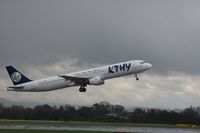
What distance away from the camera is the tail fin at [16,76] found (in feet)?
335

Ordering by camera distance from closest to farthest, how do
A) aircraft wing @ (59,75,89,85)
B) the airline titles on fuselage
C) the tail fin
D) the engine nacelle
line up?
the airline titles on fuselage
the engine nacelle
aircraft wing @ (59,75,89,85)
the tail fin

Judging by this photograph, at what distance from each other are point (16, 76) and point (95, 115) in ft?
88.0

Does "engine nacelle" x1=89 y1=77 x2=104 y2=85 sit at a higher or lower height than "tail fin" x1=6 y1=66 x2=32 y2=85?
lower

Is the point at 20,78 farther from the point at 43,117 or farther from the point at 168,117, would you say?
the point at 168,117

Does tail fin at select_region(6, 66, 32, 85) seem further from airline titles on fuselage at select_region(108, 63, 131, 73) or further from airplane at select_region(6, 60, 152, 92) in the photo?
airline titles on fuselage at select_region(108, 63, 131, 73)

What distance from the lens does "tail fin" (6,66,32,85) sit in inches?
4023

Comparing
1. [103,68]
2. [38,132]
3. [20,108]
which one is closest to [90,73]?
[103,68]

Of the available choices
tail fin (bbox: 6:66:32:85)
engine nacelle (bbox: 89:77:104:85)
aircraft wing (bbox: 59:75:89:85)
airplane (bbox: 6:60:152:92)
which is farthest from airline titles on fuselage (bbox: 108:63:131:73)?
tail fin (bbox: 6:66:32:85)

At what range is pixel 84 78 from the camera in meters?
89.8

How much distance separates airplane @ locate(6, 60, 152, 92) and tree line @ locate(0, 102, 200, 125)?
1646cm

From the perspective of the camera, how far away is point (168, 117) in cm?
11200

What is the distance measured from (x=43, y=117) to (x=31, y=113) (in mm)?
9844

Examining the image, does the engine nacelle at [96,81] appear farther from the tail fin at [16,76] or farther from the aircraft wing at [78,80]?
the tail fin at [16,76]

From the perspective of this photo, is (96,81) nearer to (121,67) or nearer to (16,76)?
(121,67)
